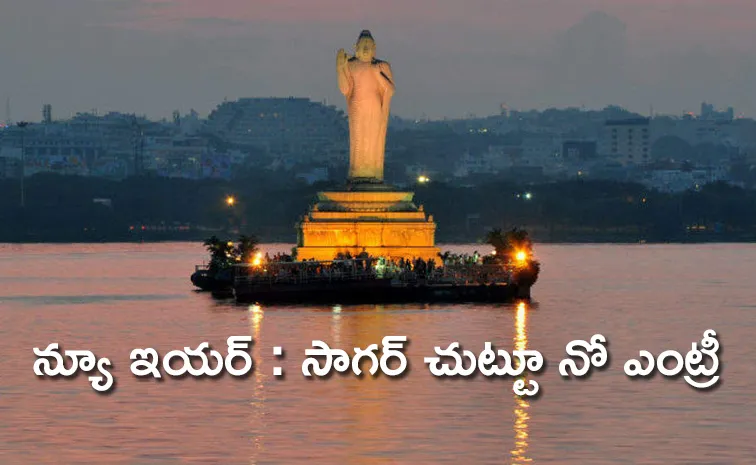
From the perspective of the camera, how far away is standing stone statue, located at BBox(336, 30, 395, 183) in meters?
62.6

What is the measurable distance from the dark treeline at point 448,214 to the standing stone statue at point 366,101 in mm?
107289

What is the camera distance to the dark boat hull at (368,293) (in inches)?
2190

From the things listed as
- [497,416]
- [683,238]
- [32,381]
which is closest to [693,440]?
[497,416]

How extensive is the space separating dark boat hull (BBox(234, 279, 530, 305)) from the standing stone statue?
23.3 ft

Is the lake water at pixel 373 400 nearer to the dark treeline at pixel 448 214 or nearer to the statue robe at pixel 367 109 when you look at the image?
the statue robe at pixel 367 109

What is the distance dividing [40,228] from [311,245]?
12075 centimetres

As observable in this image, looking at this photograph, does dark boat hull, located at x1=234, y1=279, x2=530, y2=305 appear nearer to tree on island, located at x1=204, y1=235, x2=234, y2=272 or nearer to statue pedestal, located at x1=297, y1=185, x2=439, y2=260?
statue pedestal, located at x1=297, y1=185, x2=439, y2=260

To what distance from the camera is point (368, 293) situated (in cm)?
5559

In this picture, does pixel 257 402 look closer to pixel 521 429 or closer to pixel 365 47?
pixel 521 429

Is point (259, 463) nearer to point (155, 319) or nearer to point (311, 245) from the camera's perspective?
point (155, 319)

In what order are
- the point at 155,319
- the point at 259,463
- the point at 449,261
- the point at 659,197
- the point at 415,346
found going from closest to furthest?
the point at 259,463 → the point at 415,346 → the point at 155,319 → the point at 449,261 → the point at 659,197

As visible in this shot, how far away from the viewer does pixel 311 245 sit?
62250mm

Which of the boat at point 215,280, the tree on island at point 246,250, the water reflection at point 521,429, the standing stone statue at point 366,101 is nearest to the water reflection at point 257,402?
the water reflection at point 521,429

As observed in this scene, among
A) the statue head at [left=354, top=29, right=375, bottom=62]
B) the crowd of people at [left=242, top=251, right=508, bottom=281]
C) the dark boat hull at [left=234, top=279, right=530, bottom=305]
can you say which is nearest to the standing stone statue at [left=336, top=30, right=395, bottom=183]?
the statue head at [left=354, top=29, right=375, bottom=62]
